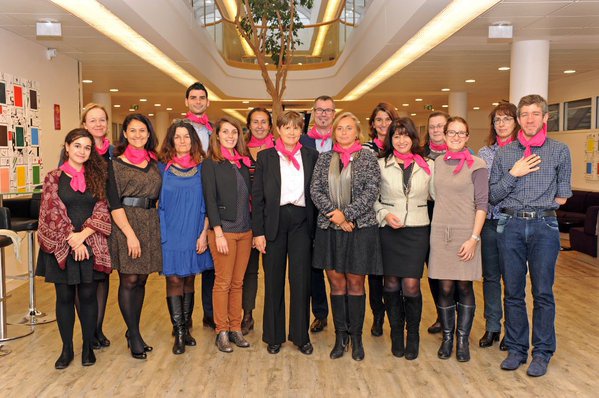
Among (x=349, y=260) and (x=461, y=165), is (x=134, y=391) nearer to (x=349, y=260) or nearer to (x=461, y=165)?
(x=349, y=260)

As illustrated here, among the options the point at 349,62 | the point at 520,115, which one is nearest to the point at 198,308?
the point at 520,115

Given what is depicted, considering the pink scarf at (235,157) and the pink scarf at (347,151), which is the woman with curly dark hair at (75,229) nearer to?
the pink scarf at (235,157)

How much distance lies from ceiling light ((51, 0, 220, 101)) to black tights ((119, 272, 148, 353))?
2.66 meters

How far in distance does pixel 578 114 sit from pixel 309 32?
5.95 metres

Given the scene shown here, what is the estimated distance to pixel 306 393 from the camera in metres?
3.72

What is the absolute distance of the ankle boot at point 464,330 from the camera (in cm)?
425

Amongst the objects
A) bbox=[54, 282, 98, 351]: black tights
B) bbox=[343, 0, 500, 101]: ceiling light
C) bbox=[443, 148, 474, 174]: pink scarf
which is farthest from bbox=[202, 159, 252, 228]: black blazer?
bbox=[343, 0, 500, 101]: ceiling light

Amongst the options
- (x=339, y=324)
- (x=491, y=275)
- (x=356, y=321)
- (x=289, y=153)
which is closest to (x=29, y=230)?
(x=289, y=153)

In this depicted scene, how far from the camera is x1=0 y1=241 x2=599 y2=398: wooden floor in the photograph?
3.77 metres

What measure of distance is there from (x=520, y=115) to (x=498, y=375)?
1766 mm

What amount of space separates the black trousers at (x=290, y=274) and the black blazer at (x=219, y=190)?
378mm

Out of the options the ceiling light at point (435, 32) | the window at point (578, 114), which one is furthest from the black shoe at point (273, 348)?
the window at point (578, 114)

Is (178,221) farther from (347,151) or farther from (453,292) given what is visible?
(453,292)

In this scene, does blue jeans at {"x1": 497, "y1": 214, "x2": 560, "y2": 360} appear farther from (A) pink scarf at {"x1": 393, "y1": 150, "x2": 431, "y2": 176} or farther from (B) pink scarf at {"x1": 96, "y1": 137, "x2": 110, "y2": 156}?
(B) pink scarf at {"x1": 96, "y1": 137, "x2": 110, "y2": 156}
